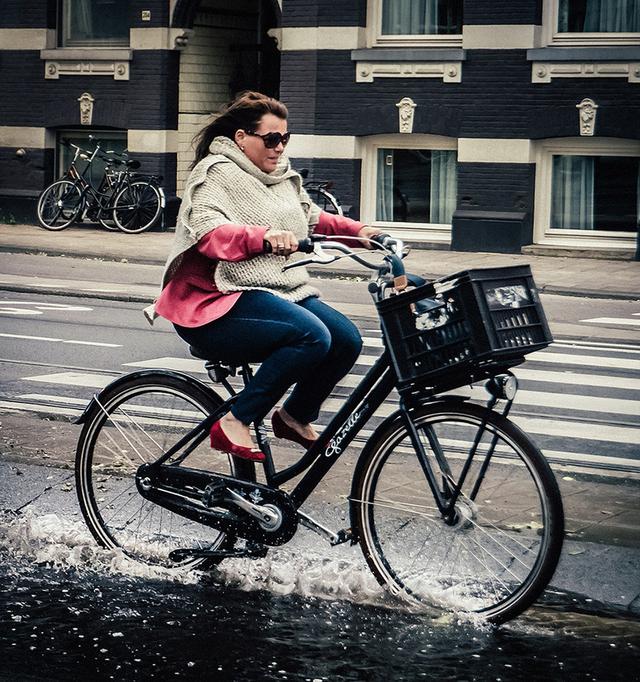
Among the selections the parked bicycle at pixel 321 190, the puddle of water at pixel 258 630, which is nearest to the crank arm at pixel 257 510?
the puddle of water at pixel 258 630

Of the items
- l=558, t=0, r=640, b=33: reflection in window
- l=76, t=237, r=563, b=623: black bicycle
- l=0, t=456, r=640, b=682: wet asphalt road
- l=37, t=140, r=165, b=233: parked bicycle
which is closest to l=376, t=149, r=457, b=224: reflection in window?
l=558, t=0, r=640, b=33: reflection in window

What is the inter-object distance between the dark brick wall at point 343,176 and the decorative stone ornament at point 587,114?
3.71 m

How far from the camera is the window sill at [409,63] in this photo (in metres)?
20.9

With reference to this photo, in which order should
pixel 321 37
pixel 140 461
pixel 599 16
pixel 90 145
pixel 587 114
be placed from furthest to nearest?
pixel 90 145 → pixel 321 37 → pixel 599 16 → pixel 587 114 → pixel 140 461

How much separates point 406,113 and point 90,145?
6.24 metres

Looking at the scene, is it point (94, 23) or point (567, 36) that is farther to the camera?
point (94, 23)

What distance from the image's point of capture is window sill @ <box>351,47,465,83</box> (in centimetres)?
2089

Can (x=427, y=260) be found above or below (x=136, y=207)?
below

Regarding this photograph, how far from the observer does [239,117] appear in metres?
5.20

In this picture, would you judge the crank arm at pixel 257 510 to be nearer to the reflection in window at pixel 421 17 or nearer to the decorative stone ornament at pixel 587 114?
the decorative stone ornament at pixel 587 114

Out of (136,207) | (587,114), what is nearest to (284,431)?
(587,114)

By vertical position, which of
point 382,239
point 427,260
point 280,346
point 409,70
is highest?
point 409,70

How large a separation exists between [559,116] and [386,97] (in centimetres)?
279

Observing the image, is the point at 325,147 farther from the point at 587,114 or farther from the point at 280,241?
the point at 280,241
